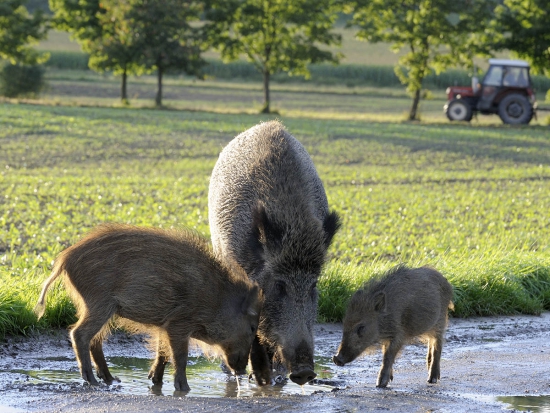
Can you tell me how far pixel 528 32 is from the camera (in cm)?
5078

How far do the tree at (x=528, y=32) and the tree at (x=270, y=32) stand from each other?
511 inches

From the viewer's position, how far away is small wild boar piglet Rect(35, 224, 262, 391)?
669 centimetres

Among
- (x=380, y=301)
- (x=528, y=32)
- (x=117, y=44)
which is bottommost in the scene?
(x=380, y=301)

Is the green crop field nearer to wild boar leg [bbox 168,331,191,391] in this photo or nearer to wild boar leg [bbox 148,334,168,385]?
wild boar leg [bbox 148,334,168,385]

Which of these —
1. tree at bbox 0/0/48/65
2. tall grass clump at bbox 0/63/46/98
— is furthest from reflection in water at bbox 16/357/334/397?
tall grass clump at bbox 0/63/46/98

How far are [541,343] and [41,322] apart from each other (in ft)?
15.9

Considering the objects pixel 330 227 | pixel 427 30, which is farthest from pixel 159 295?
pixel 427 30

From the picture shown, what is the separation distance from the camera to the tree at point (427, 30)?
2176 inches

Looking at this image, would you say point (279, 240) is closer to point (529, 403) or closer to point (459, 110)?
point (529, 403)

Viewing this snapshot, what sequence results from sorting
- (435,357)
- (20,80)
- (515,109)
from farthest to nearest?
(20,80), (515,109), (435,357)

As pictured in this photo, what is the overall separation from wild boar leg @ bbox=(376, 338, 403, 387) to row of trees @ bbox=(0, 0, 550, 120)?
47.3 m

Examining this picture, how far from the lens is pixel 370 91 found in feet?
286

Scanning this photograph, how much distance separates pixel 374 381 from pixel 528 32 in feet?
154

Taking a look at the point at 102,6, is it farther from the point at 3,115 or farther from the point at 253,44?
the point at 3,115
